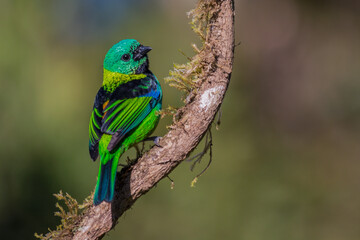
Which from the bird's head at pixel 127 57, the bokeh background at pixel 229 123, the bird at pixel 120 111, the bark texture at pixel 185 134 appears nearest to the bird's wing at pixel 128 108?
the bird at pixel 120 111

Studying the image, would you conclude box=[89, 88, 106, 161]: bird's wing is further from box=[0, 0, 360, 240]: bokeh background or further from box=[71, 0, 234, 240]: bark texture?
box=[0, 0, 360, 240]: bokeh background

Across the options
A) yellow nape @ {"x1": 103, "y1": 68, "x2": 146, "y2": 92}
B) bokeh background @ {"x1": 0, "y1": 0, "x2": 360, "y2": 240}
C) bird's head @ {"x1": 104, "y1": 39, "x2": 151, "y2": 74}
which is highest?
bird's head @ {"x1": 104, "y1": 39, "x2": 151, "y2": 74}

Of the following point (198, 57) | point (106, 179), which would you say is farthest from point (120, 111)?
point (198, 57)

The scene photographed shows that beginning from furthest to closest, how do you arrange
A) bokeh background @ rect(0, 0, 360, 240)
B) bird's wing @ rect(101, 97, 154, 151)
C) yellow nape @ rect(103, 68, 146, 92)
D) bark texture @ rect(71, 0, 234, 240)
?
1. bokeh background @ rect(0, 0, 360, 240)
2. yellow nape @ rect(103, 68, 146, 92)
3. bird's wing @ rect(101, 97, 154, 151)
4. bark texture @ rect(71, 0, 234, 240)

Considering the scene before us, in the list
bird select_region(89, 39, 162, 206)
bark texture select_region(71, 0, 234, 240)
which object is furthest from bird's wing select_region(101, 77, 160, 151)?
bark texture select_region(71, 0, 234, 240)

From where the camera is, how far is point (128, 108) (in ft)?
12.9

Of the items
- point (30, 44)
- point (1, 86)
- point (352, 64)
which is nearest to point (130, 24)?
point (30, 44)

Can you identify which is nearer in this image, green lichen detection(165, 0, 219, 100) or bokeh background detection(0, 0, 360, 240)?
green lichen detection(165, 0, 219, 100)

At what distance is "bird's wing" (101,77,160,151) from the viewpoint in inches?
147

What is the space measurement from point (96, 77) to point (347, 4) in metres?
4.07

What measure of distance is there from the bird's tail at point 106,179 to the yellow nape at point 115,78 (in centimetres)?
85

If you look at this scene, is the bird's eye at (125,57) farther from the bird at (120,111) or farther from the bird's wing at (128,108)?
the bird's wing at (128,108)

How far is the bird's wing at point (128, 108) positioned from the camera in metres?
3.73

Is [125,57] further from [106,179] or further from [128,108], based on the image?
[106,179]
